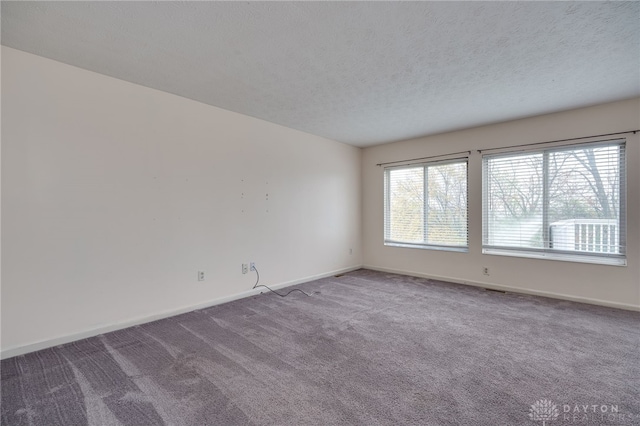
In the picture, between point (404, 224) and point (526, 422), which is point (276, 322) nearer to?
point (526, 422)

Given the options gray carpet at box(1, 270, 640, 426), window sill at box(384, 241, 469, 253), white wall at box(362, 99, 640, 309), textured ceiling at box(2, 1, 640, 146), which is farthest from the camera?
window sill at box(384, 241, 469, 253)

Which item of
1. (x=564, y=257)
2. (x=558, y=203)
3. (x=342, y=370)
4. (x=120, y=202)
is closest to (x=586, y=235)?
(x=564, y=257)

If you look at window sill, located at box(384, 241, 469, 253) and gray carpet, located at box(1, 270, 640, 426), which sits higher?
window sill, located at box(384, 241, 469, 253)

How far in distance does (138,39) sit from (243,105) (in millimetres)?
1415

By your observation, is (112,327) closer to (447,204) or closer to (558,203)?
(447,204)

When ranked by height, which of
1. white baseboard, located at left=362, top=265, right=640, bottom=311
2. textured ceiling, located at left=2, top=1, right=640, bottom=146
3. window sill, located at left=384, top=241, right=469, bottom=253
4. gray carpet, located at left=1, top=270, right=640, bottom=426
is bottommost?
gray carpet, located at left=1, top=270, right=640, bottom=426

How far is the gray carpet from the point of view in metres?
1.63

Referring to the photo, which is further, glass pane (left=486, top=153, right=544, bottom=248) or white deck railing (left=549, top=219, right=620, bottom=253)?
glass pane (left=486, top=153, right=544, bottom=248)

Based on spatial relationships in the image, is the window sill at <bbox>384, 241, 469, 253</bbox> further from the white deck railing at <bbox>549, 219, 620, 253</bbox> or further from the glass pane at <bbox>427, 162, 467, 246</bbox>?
the white deck railing at <bbox>549, 219, 620, 253</bbox>

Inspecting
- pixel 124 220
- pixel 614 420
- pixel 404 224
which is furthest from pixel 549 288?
pixel 124 220

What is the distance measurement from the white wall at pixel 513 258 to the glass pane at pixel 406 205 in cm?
21

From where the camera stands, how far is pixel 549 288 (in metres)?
3.79

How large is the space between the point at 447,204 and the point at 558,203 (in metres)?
1.43

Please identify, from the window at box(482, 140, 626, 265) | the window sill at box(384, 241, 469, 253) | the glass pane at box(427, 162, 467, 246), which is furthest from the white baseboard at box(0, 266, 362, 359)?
the window at box(482, 140, 626, 265)
